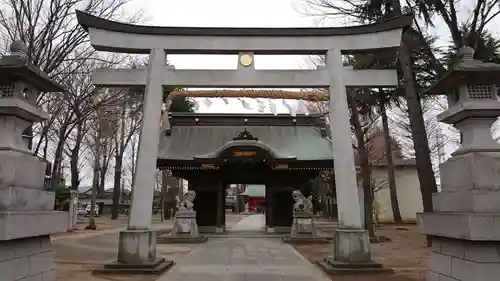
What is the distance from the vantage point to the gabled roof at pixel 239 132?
2070 centimetres

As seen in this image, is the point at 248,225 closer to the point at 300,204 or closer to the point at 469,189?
the point at 300,204

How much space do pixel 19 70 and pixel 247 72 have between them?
18.1 feet

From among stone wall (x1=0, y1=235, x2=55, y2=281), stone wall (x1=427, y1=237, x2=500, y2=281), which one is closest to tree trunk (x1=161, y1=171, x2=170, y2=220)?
stone wall (x1=0, y1=235, x2=55, y2=281)

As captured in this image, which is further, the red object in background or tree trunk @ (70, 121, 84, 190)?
the red object in background

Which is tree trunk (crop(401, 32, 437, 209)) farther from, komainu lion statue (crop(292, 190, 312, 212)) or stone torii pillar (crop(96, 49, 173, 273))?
stone torii pillar (crop(96, 49, 173, 273))

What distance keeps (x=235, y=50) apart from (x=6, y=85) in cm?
565

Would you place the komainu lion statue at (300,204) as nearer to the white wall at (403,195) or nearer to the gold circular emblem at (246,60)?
the gold circular emblem at (246,60)

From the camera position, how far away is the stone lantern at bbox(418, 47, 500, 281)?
5199mm

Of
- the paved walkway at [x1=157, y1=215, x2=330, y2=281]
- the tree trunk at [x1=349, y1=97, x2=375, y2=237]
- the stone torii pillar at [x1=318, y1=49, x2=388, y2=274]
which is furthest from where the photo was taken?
the tree trunk at [x1=349, y1=97, x2=375, y2=237]

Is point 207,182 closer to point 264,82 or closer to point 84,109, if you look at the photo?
point 84,109

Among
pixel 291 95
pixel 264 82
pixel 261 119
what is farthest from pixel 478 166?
pixel 261 119

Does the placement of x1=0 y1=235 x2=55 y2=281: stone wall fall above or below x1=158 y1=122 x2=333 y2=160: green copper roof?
below

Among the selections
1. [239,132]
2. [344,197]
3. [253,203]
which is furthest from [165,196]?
[344,197]

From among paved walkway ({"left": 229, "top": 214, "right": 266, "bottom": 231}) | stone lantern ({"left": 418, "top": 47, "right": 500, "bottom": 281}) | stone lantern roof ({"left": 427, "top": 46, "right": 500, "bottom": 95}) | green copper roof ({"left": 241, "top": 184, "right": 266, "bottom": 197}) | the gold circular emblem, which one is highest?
the gold circular emblem
